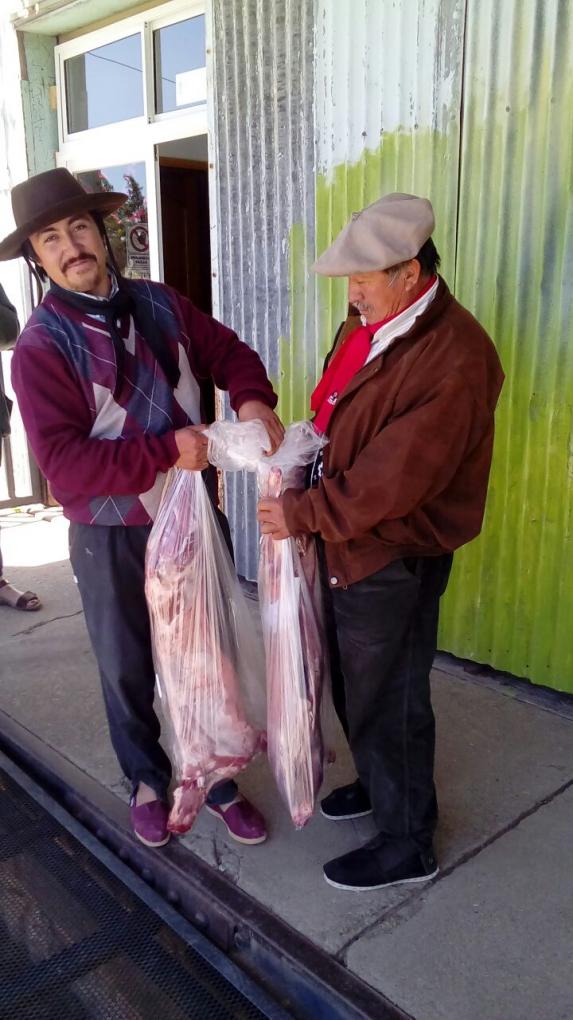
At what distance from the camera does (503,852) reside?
2281mm

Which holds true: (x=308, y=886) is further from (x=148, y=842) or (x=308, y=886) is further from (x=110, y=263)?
(x=110, y=263)

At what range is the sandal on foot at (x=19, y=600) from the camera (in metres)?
4.21

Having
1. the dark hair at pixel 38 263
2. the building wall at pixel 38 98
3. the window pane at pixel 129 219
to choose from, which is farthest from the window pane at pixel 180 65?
the dark hair at pixel 38 263

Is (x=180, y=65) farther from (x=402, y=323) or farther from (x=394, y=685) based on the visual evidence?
(x=394, y=685)

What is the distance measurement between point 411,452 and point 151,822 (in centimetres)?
142

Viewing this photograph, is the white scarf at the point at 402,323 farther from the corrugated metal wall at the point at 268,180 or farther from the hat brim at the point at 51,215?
the corrugated metal wall at the point at 268,180

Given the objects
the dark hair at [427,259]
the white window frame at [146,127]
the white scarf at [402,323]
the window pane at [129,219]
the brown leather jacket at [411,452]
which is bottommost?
the brown leather jacket at [411,452]

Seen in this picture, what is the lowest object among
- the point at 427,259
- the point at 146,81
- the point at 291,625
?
the point at 291,625

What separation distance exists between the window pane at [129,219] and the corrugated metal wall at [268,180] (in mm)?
1253

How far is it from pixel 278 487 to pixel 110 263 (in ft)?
2.74

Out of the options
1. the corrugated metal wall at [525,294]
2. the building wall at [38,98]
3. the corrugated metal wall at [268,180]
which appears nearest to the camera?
the corrugated metal wall at [525,294]

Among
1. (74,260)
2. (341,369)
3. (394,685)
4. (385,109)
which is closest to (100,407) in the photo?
(74,260)

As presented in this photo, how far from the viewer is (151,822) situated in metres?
2.38

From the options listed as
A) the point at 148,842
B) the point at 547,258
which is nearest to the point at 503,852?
the point at 148,842
